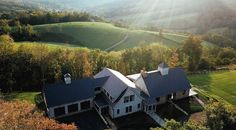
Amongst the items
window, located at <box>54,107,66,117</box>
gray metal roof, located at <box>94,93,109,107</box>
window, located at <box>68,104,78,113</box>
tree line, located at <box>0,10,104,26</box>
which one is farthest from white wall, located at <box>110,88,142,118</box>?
tree line, located at <box>0,10,104,26</box>

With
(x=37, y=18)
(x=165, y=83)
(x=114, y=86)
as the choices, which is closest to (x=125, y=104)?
(x=114, y=86)

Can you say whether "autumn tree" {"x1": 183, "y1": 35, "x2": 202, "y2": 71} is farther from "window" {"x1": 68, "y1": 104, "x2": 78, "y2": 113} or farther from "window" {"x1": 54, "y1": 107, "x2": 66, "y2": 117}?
"window" {"x1": 54, "y1": 107, "x2": 66, "y2": 117}

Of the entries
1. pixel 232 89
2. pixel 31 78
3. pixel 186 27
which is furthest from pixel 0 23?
pixel 186 27

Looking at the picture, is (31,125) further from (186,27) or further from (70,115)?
(186,27)

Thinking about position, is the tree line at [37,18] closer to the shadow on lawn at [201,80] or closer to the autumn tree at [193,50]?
the autumn tree at [193,50]

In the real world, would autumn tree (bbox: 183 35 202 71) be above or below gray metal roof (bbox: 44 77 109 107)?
above

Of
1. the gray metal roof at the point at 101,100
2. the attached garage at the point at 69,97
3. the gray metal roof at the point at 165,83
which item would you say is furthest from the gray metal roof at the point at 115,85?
the gray metal roof at the point at 165,83
